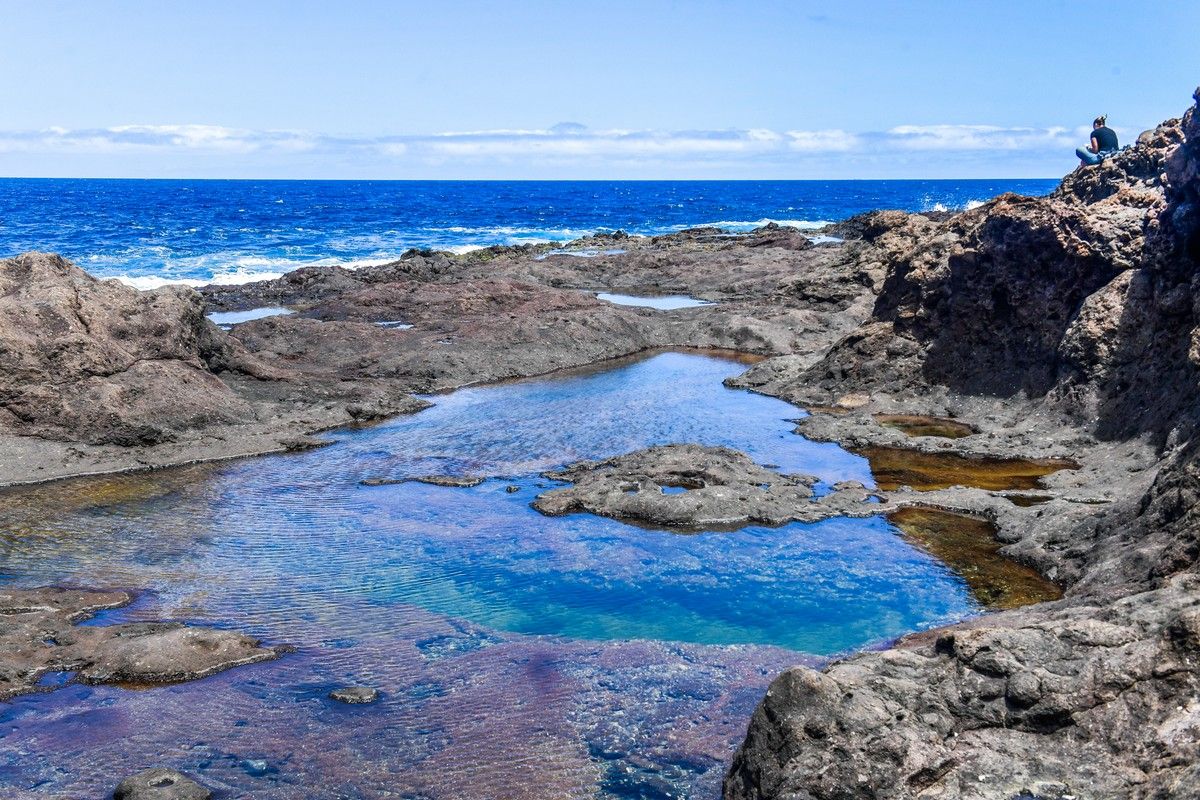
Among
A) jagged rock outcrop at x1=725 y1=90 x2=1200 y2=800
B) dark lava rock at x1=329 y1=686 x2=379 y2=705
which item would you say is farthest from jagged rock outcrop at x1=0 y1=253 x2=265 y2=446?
jagged rock outcrop at x1=725 y1=90 x2=1200 y2=800

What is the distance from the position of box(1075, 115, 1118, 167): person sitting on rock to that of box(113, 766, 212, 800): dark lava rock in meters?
19.9

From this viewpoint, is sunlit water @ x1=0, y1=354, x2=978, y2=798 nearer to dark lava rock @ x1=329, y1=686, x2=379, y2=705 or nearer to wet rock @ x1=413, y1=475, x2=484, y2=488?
dark lava rock @ x1=329, y1=686, x2=379, y2=705

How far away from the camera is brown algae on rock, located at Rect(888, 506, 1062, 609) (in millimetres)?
12032

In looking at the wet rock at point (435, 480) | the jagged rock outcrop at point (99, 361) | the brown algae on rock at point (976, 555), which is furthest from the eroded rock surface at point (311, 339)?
the brown algae on rock at point (976, 555)

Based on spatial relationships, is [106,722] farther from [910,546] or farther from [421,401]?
[421,401]

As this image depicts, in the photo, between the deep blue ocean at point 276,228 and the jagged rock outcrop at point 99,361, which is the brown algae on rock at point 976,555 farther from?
the deep blue ocean at point 276,228

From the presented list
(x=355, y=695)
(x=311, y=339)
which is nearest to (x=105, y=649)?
(x=355, y=695)

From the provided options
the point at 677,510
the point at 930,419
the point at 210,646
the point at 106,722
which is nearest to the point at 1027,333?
the point at 930,419

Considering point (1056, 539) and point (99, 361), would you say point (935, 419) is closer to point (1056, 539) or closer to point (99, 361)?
point (1056, 539)

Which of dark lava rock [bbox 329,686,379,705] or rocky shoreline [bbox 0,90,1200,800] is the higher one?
rocky shoreline [bbox 0,90,1200,800]

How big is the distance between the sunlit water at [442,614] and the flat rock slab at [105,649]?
293mm

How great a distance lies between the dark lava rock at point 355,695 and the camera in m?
9.66

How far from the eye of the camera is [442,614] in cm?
1189

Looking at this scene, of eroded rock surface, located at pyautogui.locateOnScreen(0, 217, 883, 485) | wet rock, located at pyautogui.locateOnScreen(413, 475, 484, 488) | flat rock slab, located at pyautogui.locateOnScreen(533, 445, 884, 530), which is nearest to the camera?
flat rock slab, located at pyautogui.locateOnScreen(533, 445, 884, 530)
